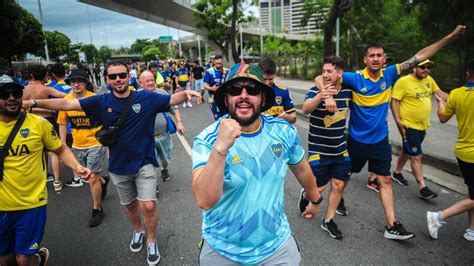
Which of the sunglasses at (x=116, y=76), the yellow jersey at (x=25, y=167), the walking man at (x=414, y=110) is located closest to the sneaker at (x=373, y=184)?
the walking man at (x=414, y=110)

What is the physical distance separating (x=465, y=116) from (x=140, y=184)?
11.8 ft

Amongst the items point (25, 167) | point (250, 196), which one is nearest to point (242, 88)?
point (250, 196)

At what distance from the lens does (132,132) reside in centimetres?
347

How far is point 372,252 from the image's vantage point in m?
3.54

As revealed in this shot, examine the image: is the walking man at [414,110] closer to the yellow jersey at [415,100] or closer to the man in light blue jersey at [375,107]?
the yellow jersey at [415,100]

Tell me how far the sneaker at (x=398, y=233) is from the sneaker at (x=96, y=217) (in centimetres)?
363

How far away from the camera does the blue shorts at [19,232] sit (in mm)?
2838

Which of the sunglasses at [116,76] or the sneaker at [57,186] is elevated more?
the sunglasses at [116,76]

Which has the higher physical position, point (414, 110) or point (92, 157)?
point (414, 110)

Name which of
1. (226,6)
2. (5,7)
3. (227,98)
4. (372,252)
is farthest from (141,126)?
(226,6)

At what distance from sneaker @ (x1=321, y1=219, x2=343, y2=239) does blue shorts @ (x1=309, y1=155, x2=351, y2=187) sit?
544 mm

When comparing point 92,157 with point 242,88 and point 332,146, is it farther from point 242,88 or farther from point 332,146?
point 242,88

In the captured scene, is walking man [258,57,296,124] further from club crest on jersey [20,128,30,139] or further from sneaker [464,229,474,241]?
club crest on jersey [20,128,30,139]

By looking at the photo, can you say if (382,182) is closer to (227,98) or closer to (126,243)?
(227,98)
